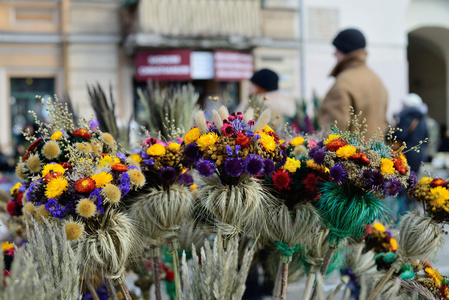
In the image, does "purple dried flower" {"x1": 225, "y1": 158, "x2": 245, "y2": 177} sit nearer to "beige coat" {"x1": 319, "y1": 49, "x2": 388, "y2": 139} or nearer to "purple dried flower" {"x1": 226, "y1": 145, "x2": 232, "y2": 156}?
"purple dried flower" {"x1": 226, "y1": 145, "x2": 232, "y2": 156}

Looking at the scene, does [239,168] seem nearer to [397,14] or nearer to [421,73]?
[397,14]

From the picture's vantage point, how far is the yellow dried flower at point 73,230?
65.2 inches

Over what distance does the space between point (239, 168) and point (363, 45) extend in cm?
184

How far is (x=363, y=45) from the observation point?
125 inches

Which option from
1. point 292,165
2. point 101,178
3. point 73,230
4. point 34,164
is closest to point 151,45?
point 34,164

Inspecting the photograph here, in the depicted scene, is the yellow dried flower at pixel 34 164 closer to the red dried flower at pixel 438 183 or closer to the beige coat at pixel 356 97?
the red dried flower at pixel 438 183

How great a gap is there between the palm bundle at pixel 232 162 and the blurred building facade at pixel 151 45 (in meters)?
9.06

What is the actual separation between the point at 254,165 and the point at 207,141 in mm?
192

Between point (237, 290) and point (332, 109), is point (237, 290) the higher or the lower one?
the lower one

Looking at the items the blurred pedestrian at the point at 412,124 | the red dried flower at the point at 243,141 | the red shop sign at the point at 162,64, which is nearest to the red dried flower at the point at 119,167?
the red dried flower at the point at 243,141

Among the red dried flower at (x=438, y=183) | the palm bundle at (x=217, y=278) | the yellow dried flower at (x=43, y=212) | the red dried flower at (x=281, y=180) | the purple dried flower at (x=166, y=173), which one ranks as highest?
the purple dried flower at (x=166, y=173)

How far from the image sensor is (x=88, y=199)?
169cm

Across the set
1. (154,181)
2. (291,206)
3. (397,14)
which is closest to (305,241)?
(291,206)

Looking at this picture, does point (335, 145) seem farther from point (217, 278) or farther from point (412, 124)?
point (412, 124)
